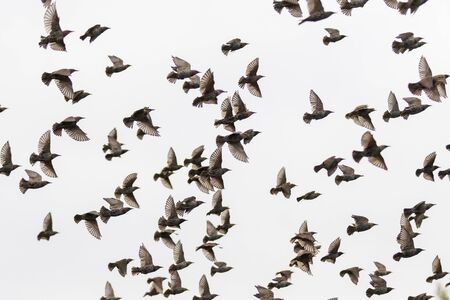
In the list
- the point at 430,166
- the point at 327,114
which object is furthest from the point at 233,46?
the point at 430,166

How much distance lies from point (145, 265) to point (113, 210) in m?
2.49

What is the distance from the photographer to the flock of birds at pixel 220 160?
61906 millimetres

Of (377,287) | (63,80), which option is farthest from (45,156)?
(377,287)

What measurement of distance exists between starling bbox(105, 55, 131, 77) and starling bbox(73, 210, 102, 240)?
195 inches

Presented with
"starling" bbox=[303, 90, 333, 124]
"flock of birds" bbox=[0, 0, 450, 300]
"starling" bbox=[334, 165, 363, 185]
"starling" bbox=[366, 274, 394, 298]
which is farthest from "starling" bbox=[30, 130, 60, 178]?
"starling" bbox=[366, 274, 394, 298]

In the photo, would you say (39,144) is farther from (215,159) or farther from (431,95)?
(431,95)

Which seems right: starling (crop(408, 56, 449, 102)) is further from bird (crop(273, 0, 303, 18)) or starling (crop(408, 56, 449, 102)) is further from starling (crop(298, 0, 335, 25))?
bird (crop(273, 0, 303, 18))

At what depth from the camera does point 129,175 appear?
6619 cm

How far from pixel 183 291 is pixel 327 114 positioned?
842cm

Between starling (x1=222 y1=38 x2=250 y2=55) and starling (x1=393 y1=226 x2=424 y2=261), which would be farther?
starling (x1=222 y1=38 x2=250 y2=55)

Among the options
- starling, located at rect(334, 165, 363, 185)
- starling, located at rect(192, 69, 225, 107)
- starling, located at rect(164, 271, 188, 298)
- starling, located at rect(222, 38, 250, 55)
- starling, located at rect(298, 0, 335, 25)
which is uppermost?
starling, located at rect(222, 38, 250, 55)

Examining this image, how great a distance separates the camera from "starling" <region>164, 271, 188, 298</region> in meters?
66.8

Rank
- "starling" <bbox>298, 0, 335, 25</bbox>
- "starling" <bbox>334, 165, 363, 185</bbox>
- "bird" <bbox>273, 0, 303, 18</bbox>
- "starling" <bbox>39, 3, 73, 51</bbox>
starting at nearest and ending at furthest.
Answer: "starling" <bbox>39, 3, 73, 51</bbox> < "starling" <bbox>298, 0, 335, 25</bbox> < "bird" <bbox>273, 0, 303, 18</bbox> < "starling" <bbox>334, 165, 363, 185</bbox>

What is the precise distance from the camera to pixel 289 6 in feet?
205
